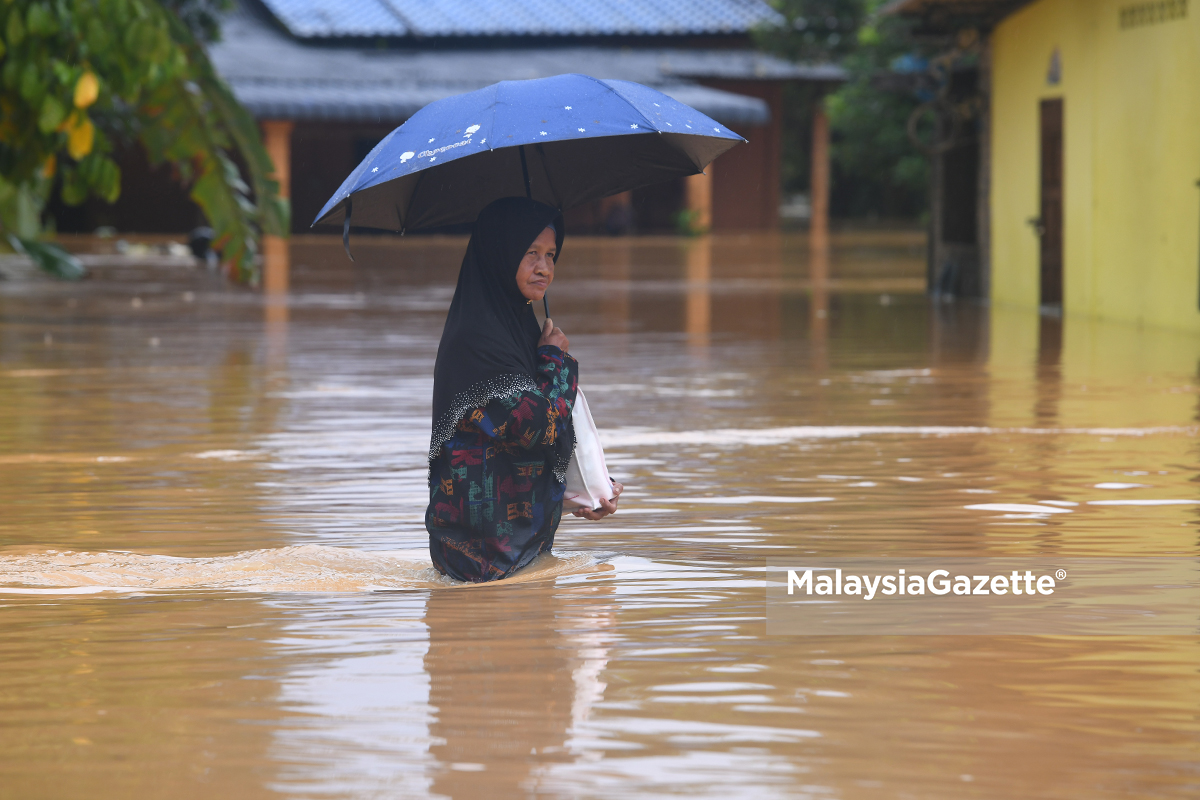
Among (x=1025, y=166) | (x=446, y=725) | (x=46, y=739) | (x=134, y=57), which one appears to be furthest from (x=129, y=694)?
(x=1025, y=166)

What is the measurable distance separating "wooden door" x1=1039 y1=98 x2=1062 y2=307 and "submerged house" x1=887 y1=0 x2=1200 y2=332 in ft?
0.04

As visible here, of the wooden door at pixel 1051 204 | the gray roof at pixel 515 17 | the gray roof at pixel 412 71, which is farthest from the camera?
the gray roof at pixel 515 17

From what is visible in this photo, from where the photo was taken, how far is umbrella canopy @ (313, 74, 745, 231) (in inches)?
176

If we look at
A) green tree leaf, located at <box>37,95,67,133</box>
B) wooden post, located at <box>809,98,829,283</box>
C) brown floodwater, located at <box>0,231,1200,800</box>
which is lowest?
brown floodwater, located at <box>0,231,1200,800</box>

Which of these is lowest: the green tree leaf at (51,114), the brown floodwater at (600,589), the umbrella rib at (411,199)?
the brown floodwater at (600,589)

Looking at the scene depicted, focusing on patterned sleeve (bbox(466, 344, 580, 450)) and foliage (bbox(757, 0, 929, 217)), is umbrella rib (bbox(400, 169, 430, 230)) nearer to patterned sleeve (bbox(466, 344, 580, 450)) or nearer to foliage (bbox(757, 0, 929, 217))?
patterned sleeve (bbox(466, 344, 580, 450))

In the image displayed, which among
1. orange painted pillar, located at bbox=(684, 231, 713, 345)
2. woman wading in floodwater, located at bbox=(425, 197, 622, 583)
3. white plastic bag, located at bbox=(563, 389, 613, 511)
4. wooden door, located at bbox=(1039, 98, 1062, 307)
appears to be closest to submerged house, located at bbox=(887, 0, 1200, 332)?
wooden door, located at bbox=(1039, 98, 1062, 307)

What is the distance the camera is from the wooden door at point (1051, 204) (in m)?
15.4

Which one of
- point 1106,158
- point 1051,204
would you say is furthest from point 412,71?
point 1106,158

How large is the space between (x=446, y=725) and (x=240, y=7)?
126 feet

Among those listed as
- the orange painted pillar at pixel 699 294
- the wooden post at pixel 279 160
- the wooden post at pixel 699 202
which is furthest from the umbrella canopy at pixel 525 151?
the wooden post at pixel 699 202

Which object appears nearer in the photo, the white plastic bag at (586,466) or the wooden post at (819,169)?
the white plastic bag at (586,466)

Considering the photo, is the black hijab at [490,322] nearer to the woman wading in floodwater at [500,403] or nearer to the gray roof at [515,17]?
the woman wading in floodwater at [500,403]

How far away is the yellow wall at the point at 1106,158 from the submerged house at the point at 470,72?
17.4 m
